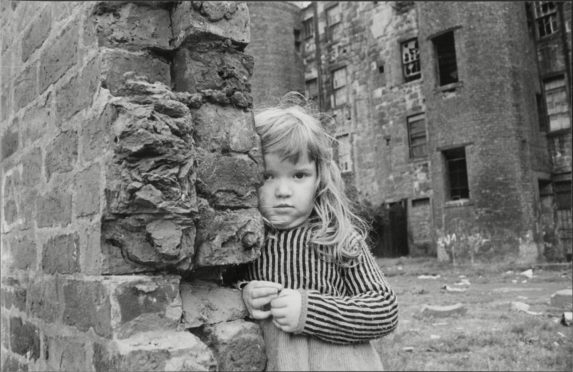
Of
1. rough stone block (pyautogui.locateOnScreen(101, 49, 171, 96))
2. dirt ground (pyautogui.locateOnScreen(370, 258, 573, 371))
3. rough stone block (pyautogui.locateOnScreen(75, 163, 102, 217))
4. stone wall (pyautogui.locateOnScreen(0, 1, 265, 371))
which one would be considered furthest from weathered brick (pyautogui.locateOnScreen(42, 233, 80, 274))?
dirt ground (pyautogui.locateOnScreen(370, 258, 573, 371))

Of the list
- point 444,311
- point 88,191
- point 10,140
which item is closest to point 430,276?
point 444,311

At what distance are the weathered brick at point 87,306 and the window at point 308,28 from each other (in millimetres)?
22016

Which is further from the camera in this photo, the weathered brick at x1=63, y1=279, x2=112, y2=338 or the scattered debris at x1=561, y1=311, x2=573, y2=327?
the scattered debris at x1=561, y1=311, x2=573, y2=327

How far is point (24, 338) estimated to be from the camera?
2.98m

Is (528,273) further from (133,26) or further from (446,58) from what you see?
(133,26)

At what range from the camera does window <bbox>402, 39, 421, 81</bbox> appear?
18.9 m

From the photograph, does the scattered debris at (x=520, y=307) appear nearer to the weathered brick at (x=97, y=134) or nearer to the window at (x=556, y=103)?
the weathered brick at (x=97, y=134)

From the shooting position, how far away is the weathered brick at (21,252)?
2.93 m

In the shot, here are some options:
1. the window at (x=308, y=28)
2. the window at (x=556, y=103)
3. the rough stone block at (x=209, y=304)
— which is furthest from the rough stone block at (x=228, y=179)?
the window at (x=308, y=28)

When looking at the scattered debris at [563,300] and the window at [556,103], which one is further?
the window at [556,103]

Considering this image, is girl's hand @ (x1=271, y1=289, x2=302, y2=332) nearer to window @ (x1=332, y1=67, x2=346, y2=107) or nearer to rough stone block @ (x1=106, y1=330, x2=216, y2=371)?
rough stone block @ (x1=106, y1=330, x2=216, y2=371)

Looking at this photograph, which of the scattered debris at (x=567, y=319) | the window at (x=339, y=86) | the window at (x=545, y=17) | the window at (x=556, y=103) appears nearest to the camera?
the scattered debris at (x=567, y=319)

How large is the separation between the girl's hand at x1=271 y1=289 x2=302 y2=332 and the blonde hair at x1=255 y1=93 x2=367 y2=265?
23 centimetres

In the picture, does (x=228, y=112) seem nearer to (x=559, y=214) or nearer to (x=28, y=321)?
(x=28, y=321)
